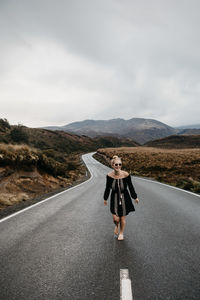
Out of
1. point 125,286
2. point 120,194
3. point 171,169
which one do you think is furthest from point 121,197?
point 171,169

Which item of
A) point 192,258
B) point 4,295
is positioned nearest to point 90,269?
point 4,295

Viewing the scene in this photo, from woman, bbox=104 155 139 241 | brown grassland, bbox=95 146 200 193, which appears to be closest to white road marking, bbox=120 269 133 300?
woman, bbox=104 155 139 241

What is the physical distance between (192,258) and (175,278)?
83 cm

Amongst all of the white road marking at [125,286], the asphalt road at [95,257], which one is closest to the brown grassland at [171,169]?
the asphalt road at [95,257]

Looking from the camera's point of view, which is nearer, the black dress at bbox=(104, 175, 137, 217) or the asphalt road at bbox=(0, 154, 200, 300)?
the asphalt road at bbox=(0, 154, 200, 300)

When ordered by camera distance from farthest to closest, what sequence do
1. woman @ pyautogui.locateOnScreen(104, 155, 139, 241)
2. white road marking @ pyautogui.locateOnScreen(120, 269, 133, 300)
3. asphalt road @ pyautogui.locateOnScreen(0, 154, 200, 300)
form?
woman @ pyautogui.locateOnScreen(104, 155, 139, 241)
asphalt road @ pyautogui.locateOnScreen(0, 154, 200, 300)
white road marking @ pyautogui.locateOnScreen(120, 269, 133, 300)

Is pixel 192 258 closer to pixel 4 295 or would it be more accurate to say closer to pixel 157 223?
pixel 157 223

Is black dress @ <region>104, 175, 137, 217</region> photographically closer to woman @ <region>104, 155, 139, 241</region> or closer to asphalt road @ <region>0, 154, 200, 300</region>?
woman @ <region>104, 155, 139, 241</region>

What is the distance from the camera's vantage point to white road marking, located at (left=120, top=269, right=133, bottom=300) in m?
2.54

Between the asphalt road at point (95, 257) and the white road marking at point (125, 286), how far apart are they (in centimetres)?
6

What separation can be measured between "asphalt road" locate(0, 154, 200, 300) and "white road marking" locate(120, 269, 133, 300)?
0.06m

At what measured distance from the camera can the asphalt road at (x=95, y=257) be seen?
271 cm

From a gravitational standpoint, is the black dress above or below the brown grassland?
above

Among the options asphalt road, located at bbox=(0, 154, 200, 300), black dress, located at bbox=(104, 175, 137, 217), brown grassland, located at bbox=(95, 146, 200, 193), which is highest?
black dress, located at bbox=(104, 175, 137, 217)
